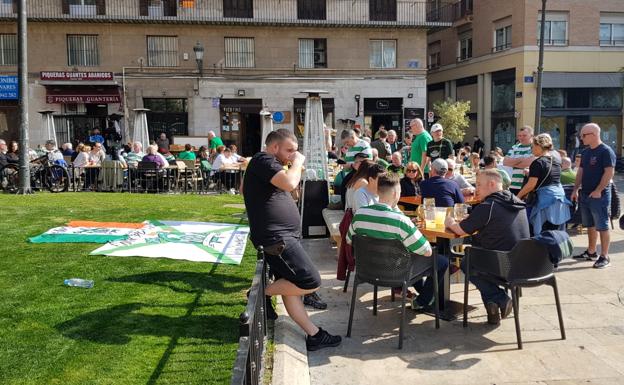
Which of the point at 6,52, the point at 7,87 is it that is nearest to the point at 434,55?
the point at 6,52

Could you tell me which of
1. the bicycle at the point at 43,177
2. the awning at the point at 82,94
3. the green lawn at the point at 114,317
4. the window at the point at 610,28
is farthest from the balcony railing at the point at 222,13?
the green lawn at the point at 114,317

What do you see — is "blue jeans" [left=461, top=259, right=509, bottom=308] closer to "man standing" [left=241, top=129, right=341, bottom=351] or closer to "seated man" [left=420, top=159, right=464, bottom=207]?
"man standing" [left=241, top=129, right=341, bottom=351]

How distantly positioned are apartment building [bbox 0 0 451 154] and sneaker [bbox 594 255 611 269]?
20207 millimetres

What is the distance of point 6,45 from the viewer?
26.7m

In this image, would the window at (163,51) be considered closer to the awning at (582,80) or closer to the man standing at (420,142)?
the awning at (582,80)

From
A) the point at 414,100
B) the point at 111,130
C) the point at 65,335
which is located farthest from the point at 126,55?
the point at 65,335

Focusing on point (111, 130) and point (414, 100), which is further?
point (414, 100)

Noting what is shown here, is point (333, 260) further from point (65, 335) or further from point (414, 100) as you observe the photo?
point (414, 100)

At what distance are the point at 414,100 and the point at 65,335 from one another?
83.6 ft

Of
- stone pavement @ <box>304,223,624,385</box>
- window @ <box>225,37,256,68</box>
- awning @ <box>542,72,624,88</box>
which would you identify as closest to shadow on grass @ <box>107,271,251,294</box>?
stone pavement @ <box>304,223,624,385</box>

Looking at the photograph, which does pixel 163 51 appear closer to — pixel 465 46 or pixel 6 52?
pixel 6 52

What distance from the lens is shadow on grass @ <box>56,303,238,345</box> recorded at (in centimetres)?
454

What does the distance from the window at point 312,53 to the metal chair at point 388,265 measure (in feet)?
77.9

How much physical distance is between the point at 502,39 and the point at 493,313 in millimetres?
28411
